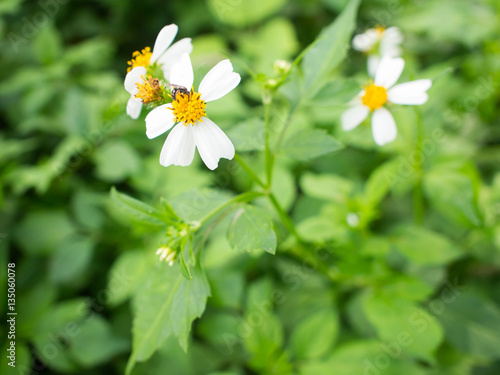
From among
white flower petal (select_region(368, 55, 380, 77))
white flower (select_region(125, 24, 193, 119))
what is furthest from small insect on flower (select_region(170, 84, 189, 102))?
white flower petal (select_region(368, 55, 380, 77))

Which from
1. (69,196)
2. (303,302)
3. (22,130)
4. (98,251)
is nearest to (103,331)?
(98,251)

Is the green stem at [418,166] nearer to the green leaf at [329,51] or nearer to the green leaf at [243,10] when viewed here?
the green leaf at [329,51]

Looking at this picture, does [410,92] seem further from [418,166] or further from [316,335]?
[316,335]

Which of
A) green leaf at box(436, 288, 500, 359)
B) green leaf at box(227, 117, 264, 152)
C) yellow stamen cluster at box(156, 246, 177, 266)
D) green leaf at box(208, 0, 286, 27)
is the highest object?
green leaf at box(227, 117, 264, 152)

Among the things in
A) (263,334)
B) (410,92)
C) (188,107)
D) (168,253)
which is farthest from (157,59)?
(263,334)

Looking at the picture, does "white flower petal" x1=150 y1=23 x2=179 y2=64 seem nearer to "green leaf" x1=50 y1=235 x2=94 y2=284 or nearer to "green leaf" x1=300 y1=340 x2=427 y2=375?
"green leaf" x1=50 y1=235 x2=94 y2=284
